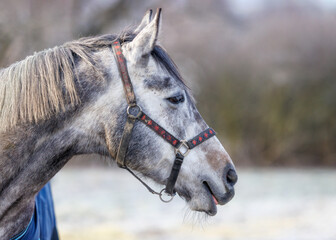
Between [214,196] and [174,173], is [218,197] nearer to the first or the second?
[214,196]

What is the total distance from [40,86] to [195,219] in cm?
230

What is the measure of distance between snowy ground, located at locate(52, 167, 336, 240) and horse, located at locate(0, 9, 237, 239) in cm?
224

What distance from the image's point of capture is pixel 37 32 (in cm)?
890

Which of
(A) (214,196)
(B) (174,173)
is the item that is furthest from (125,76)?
(A) (214,196)

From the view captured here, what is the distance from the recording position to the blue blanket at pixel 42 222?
244 cm

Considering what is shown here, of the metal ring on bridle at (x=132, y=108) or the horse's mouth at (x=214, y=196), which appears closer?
the metal ring on bridle at (x=132, y=108)

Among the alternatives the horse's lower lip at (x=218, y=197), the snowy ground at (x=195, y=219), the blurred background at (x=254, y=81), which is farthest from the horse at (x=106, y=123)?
the blurred background at (x=254, y=81)

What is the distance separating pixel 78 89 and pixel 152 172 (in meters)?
0.62

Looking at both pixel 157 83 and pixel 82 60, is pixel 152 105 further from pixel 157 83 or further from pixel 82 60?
pixel 82 60

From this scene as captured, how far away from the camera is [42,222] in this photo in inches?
113

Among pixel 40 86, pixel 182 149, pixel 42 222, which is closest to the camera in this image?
pixel 40 86

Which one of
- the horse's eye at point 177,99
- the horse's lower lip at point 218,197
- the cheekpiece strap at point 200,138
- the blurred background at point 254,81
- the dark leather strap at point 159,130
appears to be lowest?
the blurred background at point 254,81

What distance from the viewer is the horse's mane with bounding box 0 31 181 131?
2.23 m

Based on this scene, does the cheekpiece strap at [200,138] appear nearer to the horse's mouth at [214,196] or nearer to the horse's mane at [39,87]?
the horse's mouth at [214,196]
